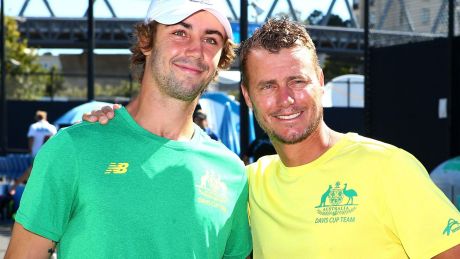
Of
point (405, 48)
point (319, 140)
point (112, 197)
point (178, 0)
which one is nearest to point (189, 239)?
point (112, 197)

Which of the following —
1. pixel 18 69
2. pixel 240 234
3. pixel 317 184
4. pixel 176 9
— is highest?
pixel 18 69

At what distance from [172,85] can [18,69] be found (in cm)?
4728

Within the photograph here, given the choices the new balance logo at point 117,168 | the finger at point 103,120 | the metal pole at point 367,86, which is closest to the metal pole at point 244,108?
the metal pole at point 367,86

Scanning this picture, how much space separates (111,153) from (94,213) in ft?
0.78

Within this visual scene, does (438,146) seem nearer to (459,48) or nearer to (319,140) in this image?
(459,48)

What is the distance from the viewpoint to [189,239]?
3.21 meters

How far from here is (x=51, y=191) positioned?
3.03 metres

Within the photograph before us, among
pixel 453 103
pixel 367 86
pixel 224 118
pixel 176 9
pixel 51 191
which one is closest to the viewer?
pixel 51 191

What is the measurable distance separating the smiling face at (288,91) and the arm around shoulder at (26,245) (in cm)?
107

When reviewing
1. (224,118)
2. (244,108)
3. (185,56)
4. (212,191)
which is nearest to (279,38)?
(185,56)

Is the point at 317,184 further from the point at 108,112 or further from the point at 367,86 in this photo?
the point at 367,86

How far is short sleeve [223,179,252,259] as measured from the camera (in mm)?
3572

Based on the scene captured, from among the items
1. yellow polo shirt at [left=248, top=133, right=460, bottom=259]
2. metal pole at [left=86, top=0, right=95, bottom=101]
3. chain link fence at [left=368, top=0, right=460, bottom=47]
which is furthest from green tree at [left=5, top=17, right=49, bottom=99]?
yellow polo shirt at [left=248, top=133, right=460, bottom=259]

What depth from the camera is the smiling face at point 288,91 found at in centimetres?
350
